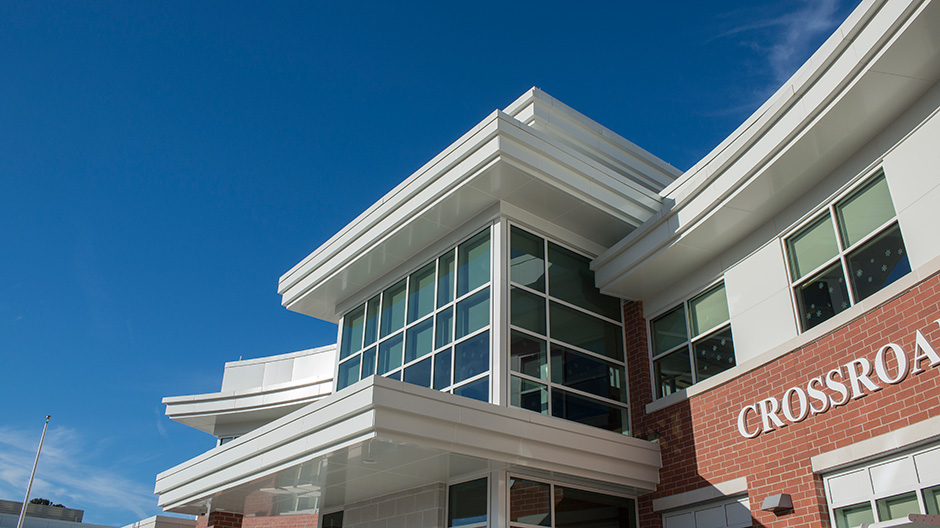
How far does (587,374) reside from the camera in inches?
447

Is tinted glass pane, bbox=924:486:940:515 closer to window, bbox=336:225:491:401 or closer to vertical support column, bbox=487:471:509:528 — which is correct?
vertical support column, bbox=487:471:509:528

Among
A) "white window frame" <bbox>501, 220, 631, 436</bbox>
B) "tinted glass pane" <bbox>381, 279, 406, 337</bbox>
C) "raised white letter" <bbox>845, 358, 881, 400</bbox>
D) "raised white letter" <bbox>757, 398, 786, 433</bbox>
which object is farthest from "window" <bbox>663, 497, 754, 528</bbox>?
"tinted glass pane" <bbox>381, 279, 406, 337</bbox>

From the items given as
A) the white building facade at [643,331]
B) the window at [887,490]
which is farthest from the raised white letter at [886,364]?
the window at [887,490]

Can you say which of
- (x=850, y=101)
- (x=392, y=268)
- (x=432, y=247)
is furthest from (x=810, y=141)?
(x=392, y=268)

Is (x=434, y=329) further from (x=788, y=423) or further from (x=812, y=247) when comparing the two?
(x=812, y=247)

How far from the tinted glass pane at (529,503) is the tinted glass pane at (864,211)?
4.89 metres

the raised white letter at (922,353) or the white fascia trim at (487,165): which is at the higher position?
the white fascia trim at (487,165)

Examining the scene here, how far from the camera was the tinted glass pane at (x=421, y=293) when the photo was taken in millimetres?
12363

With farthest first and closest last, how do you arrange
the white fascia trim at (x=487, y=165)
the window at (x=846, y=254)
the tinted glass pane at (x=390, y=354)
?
Answer: the tinted glass pane at (x=390, y=354) → the white fascia trim at (x=487, y=165) → the window at (x=846, y=254)

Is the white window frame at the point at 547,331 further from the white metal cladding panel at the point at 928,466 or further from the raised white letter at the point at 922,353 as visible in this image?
the raised white letter at the point at 922,353

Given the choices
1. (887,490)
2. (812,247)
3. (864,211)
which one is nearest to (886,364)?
(887,490)

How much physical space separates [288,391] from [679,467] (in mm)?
10900

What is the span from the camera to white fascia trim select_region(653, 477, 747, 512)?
976 cm

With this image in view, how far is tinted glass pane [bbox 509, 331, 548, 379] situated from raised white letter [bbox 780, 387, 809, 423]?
3123 millimetres
